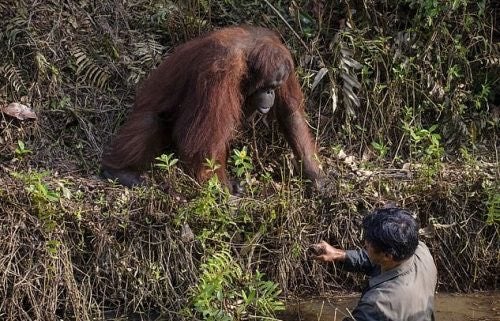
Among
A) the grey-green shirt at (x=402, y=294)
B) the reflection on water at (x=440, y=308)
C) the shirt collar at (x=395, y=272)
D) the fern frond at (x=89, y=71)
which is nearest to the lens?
the grey-green shirt at (x=402, y=294)

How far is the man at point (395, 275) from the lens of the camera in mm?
3604

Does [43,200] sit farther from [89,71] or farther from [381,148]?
[381,148]

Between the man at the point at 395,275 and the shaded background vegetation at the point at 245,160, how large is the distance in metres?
1.04

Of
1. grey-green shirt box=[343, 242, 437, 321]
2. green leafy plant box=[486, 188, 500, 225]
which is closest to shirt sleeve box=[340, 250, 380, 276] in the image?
grey-green shirt box=[343, 242, 437, 321]

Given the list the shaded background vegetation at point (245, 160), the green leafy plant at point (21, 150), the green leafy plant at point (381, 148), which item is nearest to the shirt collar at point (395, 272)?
the shaded background vegetation at point (245, 160)

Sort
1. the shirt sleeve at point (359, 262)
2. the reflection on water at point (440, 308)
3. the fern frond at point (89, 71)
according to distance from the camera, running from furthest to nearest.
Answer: the fern frond at point (89, 71)
the reflection on water at point (440, 308)
the shirt sleeve at point (359, 262)

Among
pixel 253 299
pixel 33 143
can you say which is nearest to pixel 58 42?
pixel 33 143

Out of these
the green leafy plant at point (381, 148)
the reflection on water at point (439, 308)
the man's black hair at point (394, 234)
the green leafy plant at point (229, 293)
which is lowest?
the reflection on water at point (439, 308)

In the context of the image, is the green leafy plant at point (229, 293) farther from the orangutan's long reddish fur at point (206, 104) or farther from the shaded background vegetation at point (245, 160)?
the orangutan's long reddish fur at point (206, 104)

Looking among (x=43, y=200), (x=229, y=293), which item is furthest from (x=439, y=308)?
(x=43, y=200)

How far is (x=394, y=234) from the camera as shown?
362cm

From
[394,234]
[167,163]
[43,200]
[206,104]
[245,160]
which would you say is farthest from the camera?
[245,160]

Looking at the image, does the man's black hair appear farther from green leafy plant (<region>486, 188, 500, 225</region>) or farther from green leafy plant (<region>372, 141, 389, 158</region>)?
green leafy plant (<region>372, 141, 389, 158</region>)

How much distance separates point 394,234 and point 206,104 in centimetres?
193
